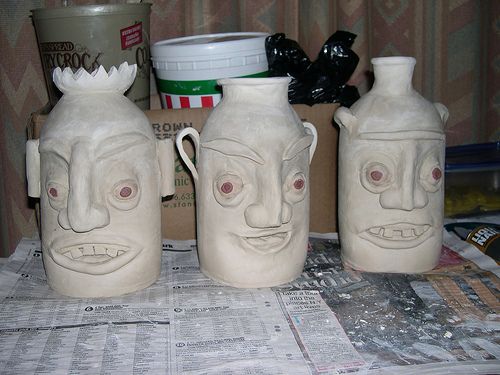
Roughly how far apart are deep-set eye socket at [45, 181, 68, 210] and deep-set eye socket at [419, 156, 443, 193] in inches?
26.5

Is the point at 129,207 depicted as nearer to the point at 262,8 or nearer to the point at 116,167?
the point at 116,167

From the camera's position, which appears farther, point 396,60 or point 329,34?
point 329,34

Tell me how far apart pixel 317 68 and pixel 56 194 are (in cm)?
69

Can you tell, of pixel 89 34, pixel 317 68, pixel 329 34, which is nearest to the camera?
pixel 89 34

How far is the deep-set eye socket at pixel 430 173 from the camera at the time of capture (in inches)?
45.5

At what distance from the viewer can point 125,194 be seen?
1.08 m

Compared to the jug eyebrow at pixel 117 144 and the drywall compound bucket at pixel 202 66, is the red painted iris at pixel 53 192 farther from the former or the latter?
the drywall compound bucket at pixel 202 66

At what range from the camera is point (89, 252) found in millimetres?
1097

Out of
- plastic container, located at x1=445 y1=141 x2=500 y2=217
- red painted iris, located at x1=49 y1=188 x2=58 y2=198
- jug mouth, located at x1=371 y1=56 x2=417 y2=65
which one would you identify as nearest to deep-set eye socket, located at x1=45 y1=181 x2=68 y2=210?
red painted iris, located at x1=49 y1=188 x2=58 y2=198

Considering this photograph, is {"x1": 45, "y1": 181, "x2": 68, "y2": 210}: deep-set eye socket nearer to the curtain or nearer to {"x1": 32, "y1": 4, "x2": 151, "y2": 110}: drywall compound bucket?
{"x1": 32, "y1": 4, "x2": 151, "y2": 110}: drywall compound bucket

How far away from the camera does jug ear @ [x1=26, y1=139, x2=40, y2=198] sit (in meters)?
1.11

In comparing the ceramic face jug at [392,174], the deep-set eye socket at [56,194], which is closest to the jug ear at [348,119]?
the ceramic face jug at [392,174]

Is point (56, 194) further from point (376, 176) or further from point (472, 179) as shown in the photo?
point (472, 179)

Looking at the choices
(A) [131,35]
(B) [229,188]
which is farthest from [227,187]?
(A) [131,35]
